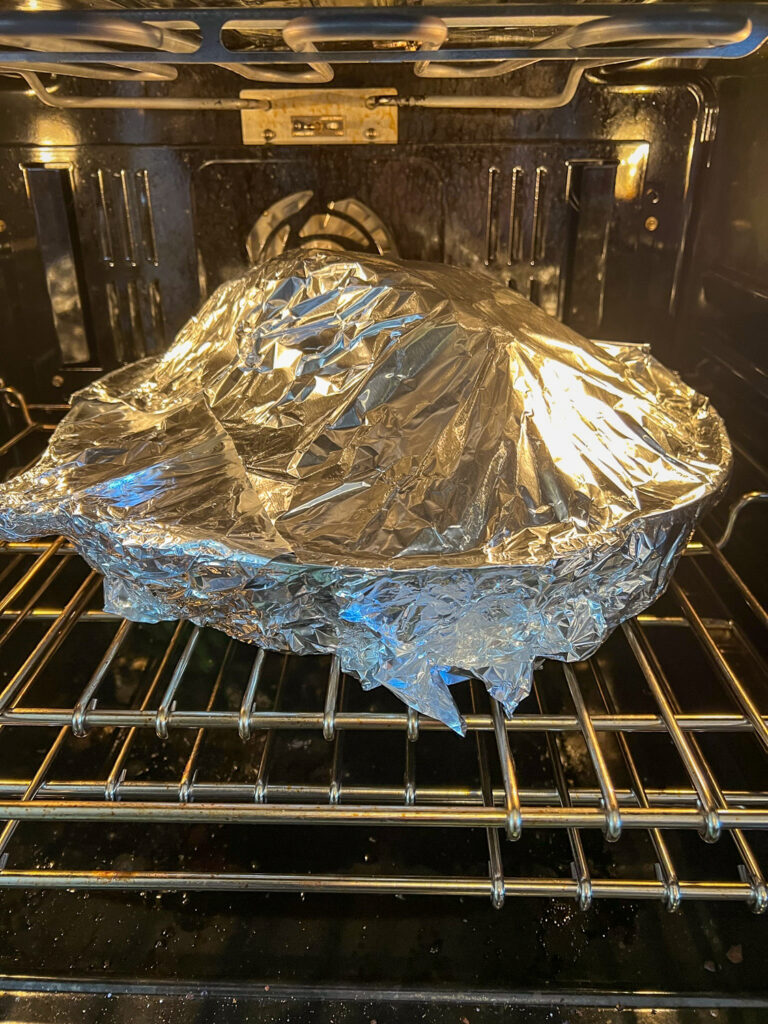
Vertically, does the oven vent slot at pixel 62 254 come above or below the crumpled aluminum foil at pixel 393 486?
above

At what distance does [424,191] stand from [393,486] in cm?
51

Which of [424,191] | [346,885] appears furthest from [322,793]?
[424,191]

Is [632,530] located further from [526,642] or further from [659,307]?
[659,307]

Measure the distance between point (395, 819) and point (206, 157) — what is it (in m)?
0.87

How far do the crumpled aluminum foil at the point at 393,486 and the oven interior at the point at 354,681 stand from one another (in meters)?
0.09

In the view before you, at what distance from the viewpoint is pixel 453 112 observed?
949 millimetres

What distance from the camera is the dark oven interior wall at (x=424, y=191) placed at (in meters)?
0.94

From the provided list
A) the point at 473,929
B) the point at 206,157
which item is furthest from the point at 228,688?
the point at 206,157

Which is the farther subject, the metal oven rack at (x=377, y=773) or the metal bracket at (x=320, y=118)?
the metal bracket at (x=320, y=118)

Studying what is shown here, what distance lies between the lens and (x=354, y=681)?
895 mm

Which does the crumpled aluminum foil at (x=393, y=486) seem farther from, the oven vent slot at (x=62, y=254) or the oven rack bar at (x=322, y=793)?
the oven vent slot at (x=62, y=254)

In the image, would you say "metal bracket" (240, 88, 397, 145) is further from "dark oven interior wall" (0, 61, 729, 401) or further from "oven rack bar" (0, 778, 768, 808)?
"oven rack bar" (0, 778, 768, 808)

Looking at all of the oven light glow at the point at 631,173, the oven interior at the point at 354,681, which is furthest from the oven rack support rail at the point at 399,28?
the oven light glow at the point at 631,173

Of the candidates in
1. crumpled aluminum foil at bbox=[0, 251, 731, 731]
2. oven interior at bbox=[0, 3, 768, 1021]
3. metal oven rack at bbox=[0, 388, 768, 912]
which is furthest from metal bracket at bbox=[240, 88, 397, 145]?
metal oven rack at bbox=[0, 388, 768, 912]
